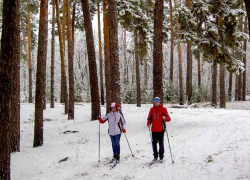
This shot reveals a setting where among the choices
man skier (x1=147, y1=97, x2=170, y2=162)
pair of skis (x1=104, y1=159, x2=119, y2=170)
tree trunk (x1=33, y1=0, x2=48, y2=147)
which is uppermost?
tree trunk (x1=33, y1=0, x2=48, y2=147)

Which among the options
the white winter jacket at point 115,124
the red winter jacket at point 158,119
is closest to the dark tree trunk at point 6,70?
the white winter jacket at point 115,124

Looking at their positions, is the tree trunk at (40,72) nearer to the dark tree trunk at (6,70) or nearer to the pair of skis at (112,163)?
the pair of skis at (112,163)

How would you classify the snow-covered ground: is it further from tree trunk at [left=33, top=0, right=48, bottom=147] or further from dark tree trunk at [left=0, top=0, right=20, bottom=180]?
dark tree trunk at [left=0, top=0, right=20, bottom=180]

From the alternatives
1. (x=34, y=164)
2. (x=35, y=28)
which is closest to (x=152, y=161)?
(x=34, y=164)

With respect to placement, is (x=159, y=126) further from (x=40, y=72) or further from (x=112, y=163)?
(x=40, y=72)

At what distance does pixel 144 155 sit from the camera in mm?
7875

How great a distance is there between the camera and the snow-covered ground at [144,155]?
20.5 feet

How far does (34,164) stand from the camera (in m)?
8.07

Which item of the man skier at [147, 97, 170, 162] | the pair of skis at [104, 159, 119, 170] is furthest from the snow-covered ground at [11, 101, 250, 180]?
the man skier at [147, 97, 170, 162]

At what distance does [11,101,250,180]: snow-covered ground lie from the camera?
6.25 metres

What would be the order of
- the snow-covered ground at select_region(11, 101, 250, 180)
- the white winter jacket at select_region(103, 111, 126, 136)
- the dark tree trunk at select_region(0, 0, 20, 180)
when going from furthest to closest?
the white winter jacket at select_region(103, 111, 126, 136) → the snow-covered ground at select_region(11, 101, 250, 180) → the dark tree trunk at select_region(0, 0, 20, 180)

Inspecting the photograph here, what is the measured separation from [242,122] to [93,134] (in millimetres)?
6809

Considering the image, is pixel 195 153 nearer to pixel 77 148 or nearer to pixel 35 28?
pixel 77 148

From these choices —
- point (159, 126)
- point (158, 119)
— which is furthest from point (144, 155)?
point (158, 119)
